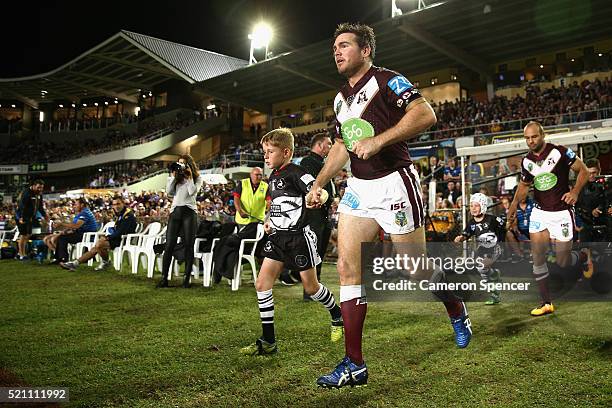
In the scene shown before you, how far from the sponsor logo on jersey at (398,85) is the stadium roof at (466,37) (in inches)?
736

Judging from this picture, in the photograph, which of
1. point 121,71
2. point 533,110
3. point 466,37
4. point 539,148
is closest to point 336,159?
point 539,148

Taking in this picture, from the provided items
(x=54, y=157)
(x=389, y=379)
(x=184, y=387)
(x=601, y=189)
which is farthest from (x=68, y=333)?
(x=54, y=157)

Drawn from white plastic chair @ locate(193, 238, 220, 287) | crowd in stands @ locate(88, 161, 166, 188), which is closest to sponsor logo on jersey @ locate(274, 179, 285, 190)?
white plastic chair @ locate(193, 238, 220, 287)

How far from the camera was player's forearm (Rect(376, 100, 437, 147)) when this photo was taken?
108 inches

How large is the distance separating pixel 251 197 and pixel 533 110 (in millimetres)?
17789

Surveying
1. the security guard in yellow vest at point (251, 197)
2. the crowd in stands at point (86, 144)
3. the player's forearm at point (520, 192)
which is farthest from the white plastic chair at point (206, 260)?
the crowd in stands at point (86, 144)

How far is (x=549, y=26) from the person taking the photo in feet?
69.5

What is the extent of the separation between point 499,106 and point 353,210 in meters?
21.8

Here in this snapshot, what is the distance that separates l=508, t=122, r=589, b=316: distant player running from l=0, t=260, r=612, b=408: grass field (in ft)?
1.92

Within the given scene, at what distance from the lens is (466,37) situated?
22641mm

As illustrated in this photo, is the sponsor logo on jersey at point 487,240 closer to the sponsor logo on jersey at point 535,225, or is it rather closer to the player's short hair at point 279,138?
Answer: the sponsor logo on jersey at point 535,225

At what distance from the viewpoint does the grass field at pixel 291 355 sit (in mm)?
2709

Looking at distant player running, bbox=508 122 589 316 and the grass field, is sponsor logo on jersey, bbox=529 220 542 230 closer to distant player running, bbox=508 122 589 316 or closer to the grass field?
distant player running, bbox=508 122 589 316

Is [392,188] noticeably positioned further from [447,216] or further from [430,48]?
[430,48]
